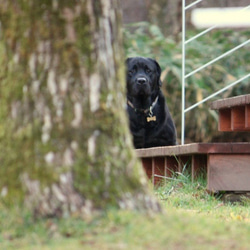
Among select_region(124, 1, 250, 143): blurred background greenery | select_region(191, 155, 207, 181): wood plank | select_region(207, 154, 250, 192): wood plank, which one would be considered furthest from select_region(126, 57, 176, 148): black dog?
select_region(124, 1, 250, 143): blurred background greenery

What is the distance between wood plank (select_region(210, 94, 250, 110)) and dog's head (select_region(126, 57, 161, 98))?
1.39 metres

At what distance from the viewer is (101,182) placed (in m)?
2.38

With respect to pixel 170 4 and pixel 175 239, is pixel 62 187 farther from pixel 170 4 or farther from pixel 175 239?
pixel 170 4

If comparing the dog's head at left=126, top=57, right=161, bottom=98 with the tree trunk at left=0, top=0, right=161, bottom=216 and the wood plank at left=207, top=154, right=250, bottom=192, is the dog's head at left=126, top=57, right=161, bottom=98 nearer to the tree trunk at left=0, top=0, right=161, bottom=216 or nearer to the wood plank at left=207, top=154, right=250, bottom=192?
the wood plank at left=207, top=154, right=250, bottom=192

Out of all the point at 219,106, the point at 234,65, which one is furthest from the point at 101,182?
the point at 234,65

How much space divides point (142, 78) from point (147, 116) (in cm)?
42

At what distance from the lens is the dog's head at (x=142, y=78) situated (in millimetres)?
6410

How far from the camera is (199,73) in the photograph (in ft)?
36.2

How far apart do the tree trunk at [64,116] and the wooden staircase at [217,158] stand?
1.94m

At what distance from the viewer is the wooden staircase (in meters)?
4.37

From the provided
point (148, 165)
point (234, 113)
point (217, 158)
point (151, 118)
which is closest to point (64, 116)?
point (217, 158)

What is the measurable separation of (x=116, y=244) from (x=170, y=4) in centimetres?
1290

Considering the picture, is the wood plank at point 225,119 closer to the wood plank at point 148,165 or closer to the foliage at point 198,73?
the wood plank at point 148,165

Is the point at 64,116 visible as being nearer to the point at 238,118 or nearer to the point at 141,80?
the point at 238,118
